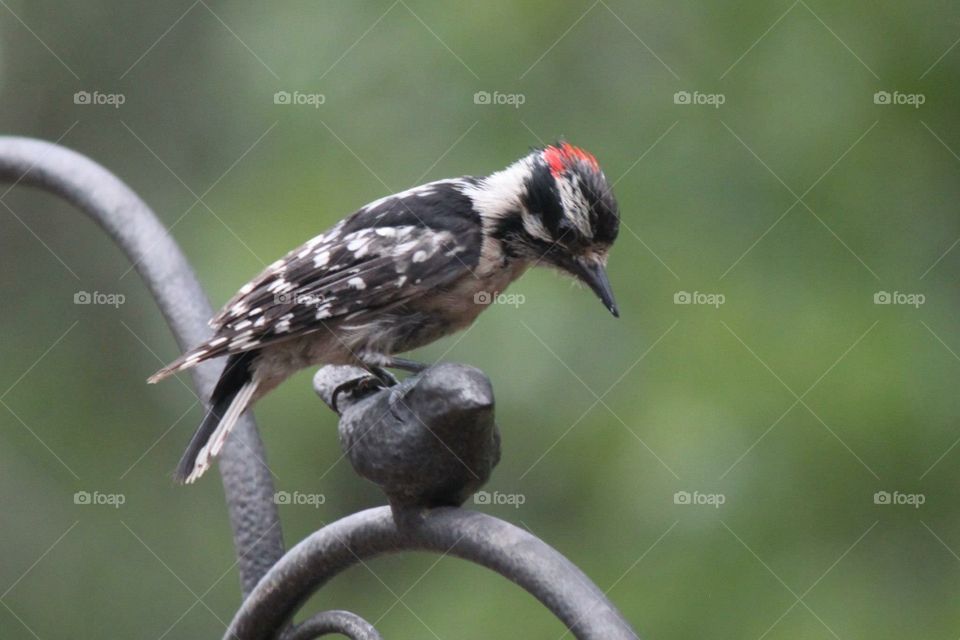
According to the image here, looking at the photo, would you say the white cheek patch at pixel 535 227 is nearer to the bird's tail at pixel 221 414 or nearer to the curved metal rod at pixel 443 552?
the bird's tail at pixel 221 414

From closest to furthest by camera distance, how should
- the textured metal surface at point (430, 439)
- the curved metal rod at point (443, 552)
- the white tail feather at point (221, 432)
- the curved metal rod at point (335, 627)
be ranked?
the curved metal rod at point (443, 552), the textured metal surface at point (430, 439), the curved metal rod at point (335, 627), the white tail feather at point (221, 432)

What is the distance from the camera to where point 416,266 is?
306 centimetres

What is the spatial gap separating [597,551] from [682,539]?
0.29m

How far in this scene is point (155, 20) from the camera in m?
5.70

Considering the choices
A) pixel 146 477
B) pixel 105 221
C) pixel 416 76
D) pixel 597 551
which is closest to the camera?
pixel 105 221

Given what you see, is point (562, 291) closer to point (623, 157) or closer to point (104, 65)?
point (623, 157)

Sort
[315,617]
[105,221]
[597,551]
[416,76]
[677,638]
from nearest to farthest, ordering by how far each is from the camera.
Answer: [315,617], [105,221], [677,638], [597,551], [416,76]

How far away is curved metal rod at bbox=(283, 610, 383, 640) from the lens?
2.08 meters

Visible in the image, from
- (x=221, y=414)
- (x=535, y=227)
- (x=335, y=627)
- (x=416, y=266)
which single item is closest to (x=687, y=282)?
(x=535, y=227)

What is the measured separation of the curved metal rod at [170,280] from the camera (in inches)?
94.5

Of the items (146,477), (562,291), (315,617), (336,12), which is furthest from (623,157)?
(146,477)

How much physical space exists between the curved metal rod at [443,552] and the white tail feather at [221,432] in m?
0.47

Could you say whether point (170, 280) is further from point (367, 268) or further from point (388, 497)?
point (388, 497)

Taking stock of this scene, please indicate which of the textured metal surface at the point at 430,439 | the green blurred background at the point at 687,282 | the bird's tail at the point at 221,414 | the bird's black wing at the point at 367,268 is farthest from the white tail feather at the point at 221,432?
the green blurred background at the point at 687,282
